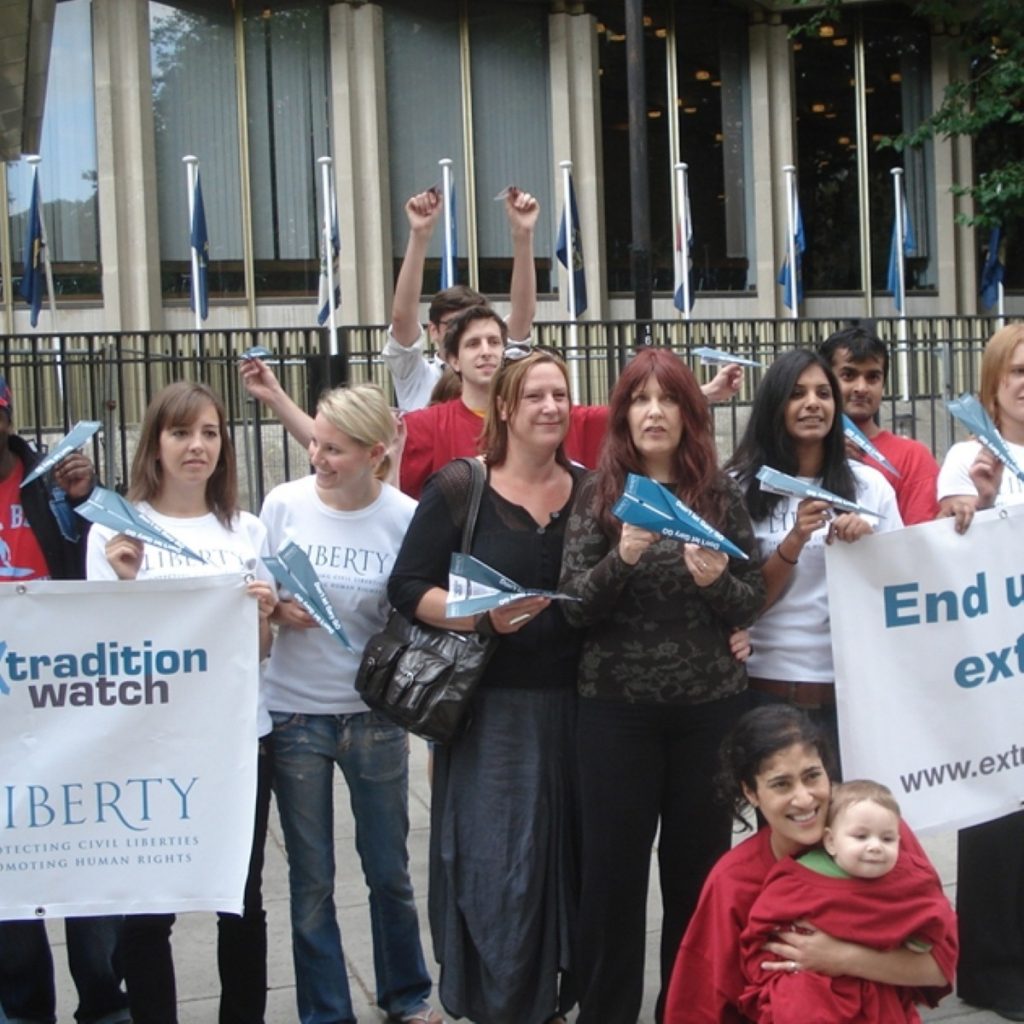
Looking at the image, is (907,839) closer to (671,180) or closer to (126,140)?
(126,140)

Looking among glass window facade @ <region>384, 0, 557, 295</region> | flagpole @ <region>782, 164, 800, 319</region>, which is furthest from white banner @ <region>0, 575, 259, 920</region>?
flagpole @ <region>782, 164, 800, 319</region>

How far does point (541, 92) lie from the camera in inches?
956

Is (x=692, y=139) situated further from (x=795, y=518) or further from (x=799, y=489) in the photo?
(x=799, y=489)

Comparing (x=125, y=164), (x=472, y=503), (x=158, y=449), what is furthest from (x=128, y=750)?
(x=125, y=164)

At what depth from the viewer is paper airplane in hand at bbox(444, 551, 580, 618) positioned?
4113mm

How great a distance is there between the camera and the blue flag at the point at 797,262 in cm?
2391

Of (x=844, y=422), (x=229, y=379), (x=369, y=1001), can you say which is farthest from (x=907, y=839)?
(x=229, y=379)

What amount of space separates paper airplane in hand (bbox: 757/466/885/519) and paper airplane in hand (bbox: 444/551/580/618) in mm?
654

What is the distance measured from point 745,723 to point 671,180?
22343 millimetres

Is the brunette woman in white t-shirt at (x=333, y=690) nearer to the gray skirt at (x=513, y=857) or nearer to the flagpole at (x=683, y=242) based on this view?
the gray skirt at (x=513, y=857)

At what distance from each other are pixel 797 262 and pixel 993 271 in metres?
3.11

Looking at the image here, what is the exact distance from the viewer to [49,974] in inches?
191

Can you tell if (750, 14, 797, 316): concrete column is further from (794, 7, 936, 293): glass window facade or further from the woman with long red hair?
the woman with long red hair

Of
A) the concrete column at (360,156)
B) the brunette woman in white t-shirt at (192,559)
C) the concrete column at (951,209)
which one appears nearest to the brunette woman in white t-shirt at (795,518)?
the brunette woman in white t-shirt at (192,559)
